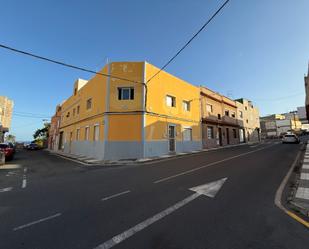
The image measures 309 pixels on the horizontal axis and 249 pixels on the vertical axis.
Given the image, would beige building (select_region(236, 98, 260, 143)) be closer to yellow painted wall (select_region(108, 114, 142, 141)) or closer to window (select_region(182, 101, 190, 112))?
window (select_region(182, 101, 190, 112))

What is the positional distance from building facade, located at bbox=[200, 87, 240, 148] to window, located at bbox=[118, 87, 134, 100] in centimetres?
1146

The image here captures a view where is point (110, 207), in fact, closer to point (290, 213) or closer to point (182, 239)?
point (182, 239)

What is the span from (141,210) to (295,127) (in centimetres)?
9535

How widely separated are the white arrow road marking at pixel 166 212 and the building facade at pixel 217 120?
57.4ft

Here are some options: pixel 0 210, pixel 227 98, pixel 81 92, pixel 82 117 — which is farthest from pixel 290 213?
pixel 227 98

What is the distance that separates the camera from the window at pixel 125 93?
16094 mm

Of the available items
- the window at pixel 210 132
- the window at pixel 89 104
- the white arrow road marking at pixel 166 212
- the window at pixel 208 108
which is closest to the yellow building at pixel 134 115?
the window at pixel 89 104

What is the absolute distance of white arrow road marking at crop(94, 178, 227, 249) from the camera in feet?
9.40

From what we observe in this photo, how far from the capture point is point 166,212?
3.95 meters

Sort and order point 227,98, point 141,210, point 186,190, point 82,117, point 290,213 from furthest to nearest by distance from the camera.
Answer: point 227,98
point 82,117
point 186,190
point 141,210
point 290,213

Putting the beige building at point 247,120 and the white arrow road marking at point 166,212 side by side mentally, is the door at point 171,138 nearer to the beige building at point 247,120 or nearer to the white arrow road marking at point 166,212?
the white arrow road marking at point 166,212

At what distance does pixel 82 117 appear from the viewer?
826 inches

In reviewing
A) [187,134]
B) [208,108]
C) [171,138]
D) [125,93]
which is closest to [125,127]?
[125,93]

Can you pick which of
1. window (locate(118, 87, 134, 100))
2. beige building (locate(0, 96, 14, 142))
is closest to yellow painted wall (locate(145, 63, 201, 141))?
window (locate(118, 87, 134, 100))
